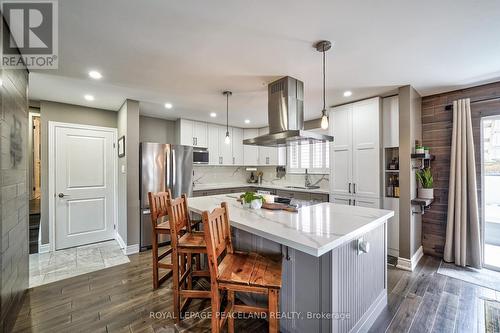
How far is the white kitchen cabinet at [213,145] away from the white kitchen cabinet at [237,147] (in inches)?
19.3

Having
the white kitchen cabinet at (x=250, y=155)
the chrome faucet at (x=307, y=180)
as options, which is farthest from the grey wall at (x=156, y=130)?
the chrome faucet at (x=307, y=180)

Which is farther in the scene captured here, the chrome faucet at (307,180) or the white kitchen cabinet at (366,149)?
the chrome faucet at (307,180)

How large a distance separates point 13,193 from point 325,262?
264 cm

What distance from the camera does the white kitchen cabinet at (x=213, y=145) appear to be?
5023 mm

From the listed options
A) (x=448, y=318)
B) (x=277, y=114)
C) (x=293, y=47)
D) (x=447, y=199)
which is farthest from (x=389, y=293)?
(x=293, y=47)

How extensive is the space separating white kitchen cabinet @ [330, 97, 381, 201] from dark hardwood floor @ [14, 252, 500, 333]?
125cm

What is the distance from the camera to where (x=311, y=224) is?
5.40ft

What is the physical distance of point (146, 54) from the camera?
2066 mm

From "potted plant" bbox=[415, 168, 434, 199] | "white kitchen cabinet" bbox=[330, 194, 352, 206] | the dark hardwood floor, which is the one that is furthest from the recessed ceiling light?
"potted plant" bbox=[415, 168, 434, 199]

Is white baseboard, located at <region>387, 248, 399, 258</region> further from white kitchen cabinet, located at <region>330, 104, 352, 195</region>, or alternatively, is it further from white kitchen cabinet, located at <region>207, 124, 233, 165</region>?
white kitchen cabinet, located at <region>207, 124, 233, 165</region>

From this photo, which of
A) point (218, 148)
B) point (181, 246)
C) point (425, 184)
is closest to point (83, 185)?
point (218, 148)

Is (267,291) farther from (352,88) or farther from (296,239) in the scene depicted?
(352,88)

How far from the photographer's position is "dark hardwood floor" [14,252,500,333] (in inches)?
73.5

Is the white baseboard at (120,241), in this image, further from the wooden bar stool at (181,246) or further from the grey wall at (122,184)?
the wooden bar stool at (181,246)
